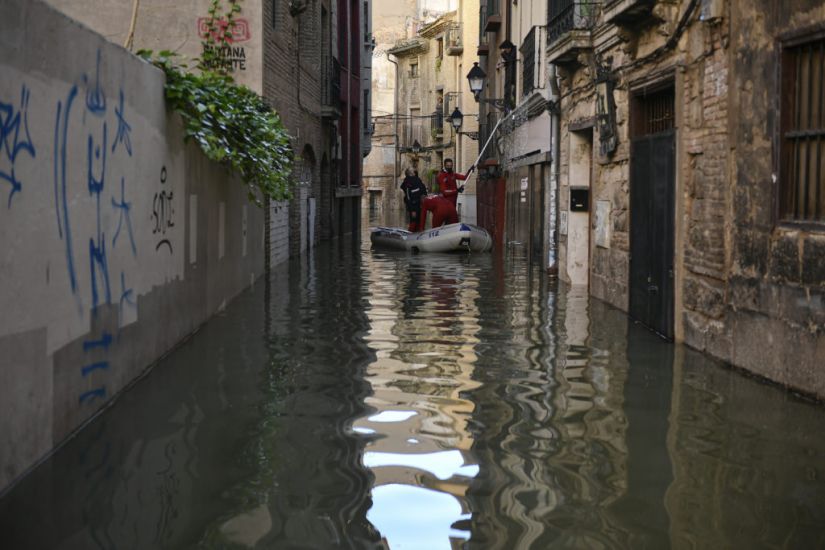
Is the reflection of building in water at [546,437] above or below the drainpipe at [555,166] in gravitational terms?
below

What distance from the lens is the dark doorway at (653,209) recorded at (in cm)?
990

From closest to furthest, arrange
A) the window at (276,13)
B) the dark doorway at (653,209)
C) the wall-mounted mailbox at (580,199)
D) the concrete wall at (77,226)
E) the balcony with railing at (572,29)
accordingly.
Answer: the concrete wall at (77,226)
the dark doorway at (653,209)
the balcony with railing at (572,29)
the wall-mounted mailbox at (580,199)
the window at (276,13)

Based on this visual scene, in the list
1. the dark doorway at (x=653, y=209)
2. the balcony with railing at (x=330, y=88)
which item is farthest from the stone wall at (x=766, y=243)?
the balcony with railing at (x=330, y=88)

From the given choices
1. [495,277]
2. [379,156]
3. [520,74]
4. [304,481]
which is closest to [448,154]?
[379,156]

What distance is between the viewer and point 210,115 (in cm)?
955

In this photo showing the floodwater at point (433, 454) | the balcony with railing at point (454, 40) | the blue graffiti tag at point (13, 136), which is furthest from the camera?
the balcony with railing at point (454, 40)

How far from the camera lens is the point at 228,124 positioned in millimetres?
10289

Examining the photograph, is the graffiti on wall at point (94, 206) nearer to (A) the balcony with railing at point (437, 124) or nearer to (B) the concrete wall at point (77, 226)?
(B) the concrete wall at point (77, 226)

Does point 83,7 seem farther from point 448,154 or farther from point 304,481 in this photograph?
point 448,154

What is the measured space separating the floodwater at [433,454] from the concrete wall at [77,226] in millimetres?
259

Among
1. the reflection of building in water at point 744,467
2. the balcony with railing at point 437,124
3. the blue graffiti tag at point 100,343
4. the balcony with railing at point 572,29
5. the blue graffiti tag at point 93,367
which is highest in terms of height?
the balcony with railing at point 437,124

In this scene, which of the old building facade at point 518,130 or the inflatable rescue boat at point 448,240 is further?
the inflatable rescue boat at point 448,240

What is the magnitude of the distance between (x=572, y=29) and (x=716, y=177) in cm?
590

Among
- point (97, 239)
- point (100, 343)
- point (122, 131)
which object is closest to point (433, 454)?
point (100, 343)
